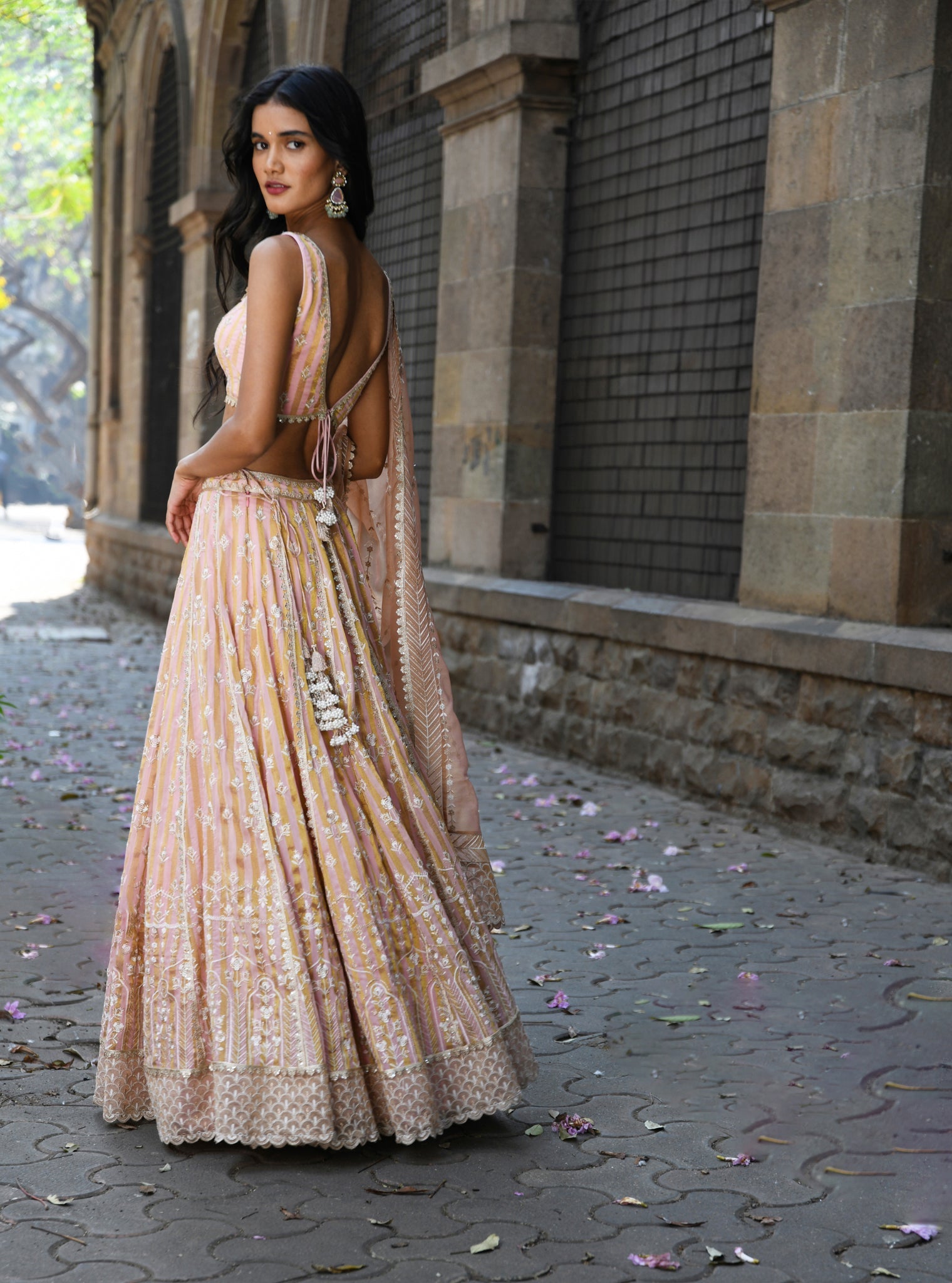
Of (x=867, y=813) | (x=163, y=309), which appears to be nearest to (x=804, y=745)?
(x=867, y=813)

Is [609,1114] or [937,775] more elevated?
[937,775]

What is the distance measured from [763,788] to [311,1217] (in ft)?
13.4

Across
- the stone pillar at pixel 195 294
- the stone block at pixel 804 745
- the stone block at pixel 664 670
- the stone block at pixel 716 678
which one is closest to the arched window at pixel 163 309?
the stone pillar at pixel 195 294

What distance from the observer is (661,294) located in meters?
7.73

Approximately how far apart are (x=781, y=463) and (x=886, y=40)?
1.69m

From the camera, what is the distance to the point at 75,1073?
3531 millimetres

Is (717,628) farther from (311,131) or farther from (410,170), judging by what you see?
(410,170)

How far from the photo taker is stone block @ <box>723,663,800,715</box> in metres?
6.35

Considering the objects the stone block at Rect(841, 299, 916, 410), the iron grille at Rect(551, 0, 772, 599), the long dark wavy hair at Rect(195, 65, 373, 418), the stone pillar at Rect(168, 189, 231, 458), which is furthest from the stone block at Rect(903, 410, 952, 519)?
the stone pillar at Rect(168, 189, 231, 458)

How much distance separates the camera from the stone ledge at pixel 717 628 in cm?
567

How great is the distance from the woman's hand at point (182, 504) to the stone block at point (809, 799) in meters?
3.52

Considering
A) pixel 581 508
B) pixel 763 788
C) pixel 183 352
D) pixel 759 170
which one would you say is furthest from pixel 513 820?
pixel 183 352

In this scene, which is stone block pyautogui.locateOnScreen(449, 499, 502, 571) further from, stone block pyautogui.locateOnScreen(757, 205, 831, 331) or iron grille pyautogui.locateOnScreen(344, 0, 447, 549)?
stone block pyautogui.locateOnScreen(757, 205, 831, 331)

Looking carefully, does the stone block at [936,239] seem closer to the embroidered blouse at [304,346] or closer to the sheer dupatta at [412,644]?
the sheer dupatta at [412,644]
